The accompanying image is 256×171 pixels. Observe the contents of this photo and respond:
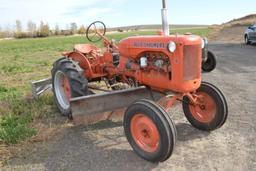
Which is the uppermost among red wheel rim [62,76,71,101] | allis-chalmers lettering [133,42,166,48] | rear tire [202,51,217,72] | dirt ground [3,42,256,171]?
allis-chalmers lettering [133,42,166,48]

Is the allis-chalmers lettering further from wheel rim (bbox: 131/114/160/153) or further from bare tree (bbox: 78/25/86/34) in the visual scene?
bare tree (bbox: 78/25/86/34)

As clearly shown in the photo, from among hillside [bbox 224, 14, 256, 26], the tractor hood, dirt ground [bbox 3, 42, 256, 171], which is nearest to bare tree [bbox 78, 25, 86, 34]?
hillside [bbox 224, 14, 256, 26]

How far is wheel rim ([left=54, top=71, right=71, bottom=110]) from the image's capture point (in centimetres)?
652

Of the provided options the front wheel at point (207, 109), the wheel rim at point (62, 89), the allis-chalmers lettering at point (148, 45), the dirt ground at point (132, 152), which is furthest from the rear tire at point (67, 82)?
the front wheel at point (207, 109)

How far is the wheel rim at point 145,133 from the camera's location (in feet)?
14.4

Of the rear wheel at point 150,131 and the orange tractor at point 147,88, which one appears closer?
the rear wheel at point 150,131

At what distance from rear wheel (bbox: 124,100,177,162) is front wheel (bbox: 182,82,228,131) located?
4.01 feet

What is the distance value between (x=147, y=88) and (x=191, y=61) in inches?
41.3

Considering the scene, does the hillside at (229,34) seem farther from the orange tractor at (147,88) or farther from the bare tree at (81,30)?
the bare tree at (81,30)

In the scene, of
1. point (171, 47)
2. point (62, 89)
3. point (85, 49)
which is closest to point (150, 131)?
point (171, 47)

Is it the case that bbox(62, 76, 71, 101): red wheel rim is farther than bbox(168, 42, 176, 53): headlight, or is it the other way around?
bbox(62, 76, 71, 101): red wheel rim

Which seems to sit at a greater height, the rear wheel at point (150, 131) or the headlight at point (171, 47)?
the headlight at point (171, 47)

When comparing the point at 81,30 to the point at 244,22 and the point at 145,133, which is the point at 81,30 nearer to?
the point at 244,22

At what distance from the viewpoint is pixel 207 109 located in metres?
5.43
